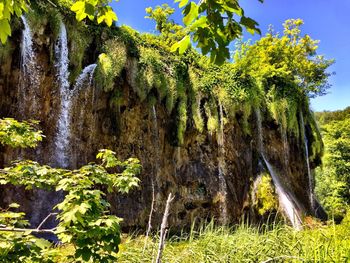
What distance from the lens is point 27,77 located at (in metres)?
8.66

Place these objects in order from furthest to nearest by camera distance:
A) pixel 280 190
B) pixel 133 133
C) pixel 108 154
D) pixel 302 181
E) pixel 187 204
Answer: pixel 302 181
pixel 280 190
pixel 187 204
pixel 133 133
pixel 108 154

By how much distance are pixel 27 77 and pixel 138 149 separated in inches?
145

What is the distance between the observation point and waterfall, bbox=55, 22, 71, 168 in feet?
29.4

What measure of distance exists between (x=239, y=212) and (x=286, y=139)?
15.0 feet

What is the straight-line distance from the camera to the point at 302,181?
1616cm

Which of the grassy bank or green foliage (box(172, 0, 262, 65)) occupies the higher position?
green foliage (box(172, 0, 262, 65))

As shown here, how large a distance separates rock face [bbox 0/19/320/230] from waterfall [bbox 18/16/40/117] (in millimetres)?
35

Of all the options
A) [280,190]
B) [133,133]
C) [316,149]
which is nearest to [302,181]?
[316,149]

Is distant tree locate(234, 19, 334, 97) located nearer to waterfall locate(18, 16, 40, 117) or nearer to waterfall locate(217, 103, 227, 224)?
waterfall locate(217, 103, 227, 224)

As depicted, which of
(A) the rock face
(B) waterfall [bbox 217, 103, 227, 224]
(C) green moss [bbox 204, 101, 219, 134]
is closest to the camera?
(A) the rock face

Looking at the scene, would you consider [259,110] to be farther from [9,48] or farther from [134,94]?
[9,48]

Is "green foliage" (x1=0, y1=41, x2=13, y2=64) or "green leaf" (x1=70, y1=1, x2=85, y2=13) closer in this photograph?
"green leaf" (x1=70, y1=1, x2=85, y2=13)

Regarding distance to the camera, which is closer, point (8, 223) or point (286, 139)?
point (8, 223)

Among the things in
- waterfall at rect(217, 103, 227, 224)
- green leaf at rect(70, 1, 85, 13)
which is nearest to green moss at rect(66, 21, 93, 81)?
waterfall at rect(217, 103, 227, 224)
